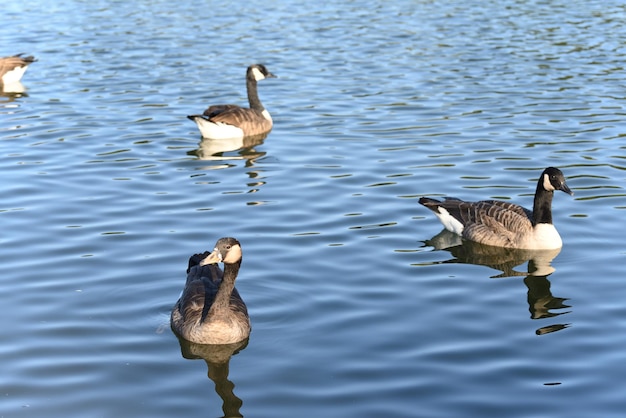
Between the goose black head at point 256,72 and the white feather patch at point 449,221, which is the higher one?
the goose black head at point 256,72

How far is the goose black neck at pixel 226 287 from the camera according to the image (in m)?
12.0

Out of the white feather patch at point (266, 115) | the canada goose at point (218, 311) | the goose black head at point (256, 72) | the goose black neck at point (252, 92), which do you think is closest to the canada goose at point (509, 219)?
the canada goose at point (218, 311)

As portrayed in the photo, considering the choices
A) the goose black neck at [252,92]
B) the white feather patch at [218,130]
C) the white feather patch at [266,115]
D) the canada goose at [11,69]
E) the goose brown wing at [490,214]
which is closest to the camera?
the goose brown wing at [490,214]

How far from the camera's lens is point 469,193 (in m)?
18.0

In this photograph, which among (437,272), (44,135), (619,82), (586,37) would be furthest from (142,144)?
(586,37)

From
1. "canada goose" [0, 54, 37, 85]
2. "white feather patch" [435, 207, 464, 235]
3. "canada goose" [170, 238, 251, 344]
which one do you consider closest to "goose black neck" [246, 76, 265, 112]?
"canada goose" [0, 54, 37, 85]

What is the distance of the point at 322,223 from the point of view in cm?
1650

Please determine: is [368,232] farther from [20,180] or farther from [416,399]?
[20,180]

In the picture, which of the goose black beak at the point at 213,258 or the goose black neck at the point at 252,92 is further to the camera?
the goose black neck at the point at 252,92

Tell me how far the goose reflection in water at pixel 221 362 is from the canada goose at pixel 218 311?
7 centimetres

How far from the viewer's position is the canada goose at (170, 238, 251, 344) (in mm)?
11914

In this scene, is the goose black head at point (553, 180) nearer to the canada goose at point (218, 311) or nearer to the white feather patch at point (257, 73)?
the canada goose at point (218, 311)

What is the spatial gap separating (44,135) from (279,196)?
7.06 metres

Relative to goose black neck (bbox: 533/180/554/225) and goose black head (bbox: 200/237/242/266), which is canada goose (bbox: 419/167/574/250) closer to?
goose black neck (bbox: 533/180/554/225)
